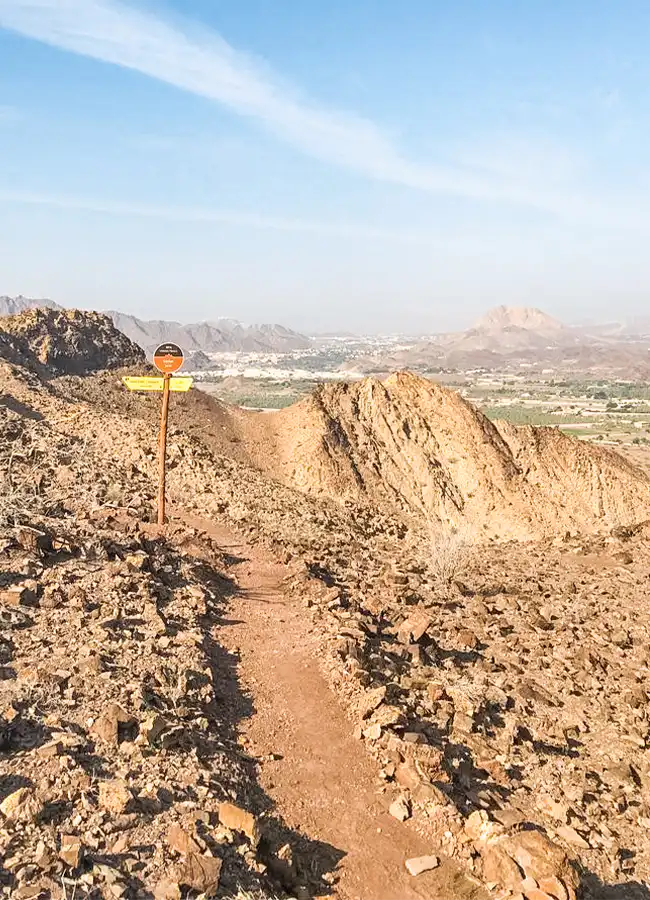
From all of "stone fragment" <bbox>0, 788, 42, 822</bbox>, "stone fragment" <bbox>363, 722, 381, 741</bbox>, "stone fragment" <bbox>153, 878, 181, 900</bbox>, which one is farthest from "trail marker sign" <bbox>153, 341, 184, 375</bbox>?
"stone fragment" <bbox>153, 878, 181, 900</bbox>

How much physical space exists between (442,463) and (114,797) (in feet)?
76.4

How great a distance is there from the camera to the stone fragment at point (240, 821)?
543 cm

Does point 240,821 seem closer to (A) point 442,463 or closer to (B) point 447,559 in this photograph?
(B) point 447,559

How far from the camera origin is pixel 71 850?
4.64m

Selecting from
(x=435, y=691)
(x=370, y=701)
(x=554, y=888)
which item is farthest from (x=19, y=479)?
(x=554, y=888)

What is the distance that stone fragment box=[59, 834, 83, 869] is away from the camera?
455 cm

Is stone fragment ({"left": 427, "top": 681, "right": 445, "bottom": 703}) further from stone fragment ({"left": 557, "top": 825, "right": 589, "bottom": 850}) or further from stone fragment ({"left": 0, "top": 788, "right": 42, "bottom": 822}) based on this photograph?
stone fragment ({"left": 0, "top": 788, "right": 42, "bottom": 822})

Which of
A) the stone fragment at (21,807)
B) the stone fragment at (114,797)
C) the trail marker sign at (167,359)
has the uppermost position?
the trail marker sign at (167,359)

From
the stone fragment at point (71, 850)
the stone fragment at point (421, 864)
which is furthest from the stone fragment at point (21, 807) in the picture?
the stone fragment at point (421, 864)

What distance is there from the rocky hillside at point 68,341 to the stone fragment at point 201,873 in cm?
3143

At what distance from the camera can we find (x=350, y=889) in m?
5.44

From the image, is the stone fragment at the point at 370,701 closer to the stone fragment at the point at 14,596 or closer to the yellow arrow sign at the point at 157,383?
the stone fragment at the point at 14,596

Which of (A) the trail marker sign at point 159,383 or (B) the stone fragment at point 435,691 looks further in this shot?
(A) the trail marker sign at point 159,383

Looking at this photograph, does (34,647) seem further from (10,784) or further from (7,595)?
(10,784)
